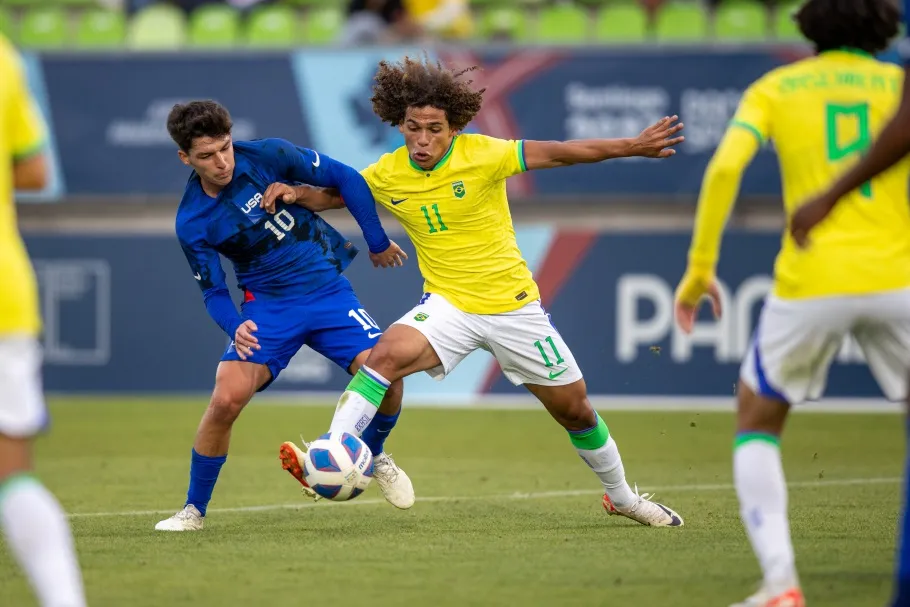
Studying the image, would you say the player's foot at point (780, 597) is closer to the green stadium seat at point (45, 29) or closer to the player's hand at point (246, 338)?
the player's hand at point (246, 338)

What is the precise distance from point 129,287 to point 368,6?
421cm

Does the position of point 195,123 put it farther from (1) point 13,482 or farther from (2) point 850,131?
(2) point 850,131

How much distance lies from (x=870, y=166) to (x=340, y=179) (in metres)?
3.31

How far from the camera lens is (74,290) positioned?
1507 cm

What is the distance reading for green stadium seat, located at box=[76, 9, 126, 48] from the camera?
54.4 ft

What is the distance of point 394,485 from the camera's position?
715cm

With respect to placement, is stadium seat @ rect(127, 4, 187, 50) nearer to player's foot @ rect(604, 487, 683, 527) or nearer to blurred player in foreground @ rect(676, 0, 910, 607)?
player's foot @ rect(604, 487, 683, 527)

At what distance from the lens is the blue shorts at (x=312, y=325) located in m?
7.11

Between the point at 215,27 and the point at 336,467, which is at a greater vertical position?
the point at 215,27

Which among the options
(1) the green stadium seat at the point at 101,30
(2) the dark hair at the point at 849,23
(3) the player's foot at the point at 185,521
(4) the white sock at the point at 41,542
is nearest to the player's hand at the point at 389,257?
(3) the player's foot at the point at 185,521

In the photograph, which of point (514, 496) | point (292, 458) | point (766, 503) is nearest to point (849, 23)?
point (766, 503)

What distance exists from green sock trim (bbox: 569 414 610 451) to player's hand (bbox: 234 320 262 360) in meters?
1.66

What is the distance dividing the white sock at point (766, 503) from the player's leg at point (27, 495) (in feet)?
7.26

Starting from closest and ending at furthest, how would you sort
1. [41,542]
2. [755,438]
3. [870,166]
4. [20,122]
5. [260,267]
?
[41,542] < [20,122] < [870,166] < [755,438] < [260,267]
